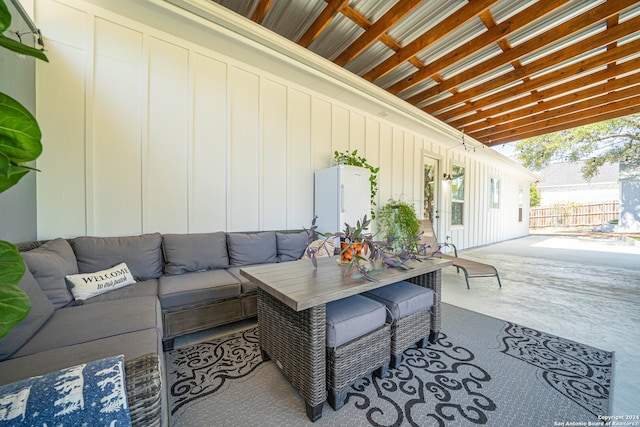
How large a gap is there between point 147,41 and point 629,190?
15866 millimetres

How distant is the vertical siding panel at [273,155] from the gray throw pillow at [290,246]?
33cm

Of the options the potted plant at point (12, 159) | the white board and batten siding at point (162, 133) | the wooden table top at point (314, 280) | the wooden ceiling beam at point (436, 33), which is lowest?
the wooden table top at point (314, 280)

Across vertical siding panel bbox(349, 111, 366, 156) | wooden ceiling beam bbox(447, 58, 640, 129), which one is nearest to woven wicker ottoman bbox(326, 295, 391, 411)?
vertical siding panel bbox(349, 111, 366, 156)

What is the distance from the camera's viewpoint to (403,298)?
1.68 meters

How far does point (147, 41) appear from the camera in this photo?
246 cm

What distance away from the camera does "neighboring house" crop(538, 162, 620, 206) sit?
41.4 feet

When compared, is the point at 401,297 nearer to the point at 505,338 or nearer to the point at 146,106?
the point at 505,338

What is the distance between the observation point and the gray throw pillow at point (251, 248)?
269 cm

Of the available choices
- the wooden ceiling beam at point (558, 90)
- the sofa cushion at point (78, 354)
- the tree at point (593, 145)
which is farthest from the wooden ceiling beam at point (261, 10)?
the tree at point (593, 145)

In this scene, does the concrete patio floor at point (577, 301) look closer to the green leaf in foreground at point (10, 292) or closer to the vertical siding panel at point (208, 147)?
the green leaf in foreground at point (10, 292)

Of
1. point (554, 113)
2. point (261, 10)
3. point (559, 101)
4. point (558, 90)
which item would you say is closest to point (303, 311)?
point (261, 10)

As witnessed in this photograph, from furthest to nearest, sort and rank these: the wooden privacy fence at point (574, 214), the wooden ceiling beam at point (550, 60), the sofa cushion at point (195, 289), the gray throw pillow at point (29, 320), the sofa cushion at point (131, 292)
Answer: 1. the wooden privacy fence at point (574, 214)
2. the wooden ceiling beam at point (550, 60)
3. the sofa cushion at point (195, 289)
4. the sofa cushion at point (131, 292)
5. the gray throw pillow at point (29, 320)

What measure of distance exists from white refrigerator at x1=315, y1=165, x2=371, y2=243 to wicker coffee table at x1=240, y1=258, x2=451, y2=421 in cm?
151

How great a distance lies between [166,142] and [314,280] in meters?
2.33
